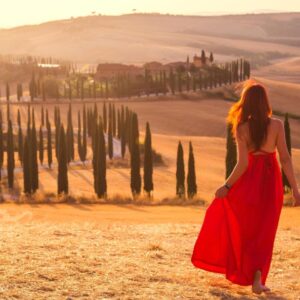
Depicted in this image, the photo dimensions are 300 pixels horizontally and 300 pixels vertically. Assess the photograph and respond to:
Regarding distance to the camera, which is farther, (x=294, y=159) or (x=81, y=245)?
(x=294, y=159)

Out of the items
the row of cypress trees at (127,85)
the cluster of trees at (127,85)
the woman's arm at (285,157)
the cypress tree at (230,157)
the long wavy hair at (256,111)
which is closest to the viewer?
the long wavy hair at (256,111)

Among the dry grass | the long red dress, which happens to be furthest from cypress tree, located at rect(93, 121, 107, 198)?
the long red dress

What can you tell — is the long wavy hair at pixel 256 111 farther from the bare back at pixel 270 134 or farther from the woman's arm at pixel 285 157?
the woman's arm at pixel 285 157

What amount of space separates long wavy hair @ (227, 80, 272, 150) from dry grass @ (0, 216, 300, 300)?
186 centimetres

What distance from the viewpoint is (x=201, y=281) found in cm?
964

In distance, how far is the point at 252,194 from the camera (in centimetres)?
890

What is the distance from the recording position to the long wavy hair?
8.81m

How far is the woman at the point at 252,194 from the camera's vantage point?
883 cm

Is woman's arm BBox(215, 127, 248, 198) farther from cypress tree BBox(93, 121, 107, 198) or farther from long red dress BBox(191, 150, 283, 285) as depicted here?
cypress tree BBox(93, 121, 107, 198)

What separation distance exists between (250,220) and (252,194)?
299 mm

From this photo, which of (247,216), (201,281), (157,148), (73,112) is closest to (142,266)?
(201,281)

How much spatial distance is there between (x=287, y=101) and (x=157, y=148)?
50.5 meters

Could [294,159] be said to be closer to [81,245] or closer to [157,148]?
[157,148]

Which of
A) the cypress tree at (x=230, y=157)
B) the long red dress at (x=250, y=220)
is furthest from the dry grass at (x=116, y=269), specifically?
the cypress tree at (x=230, y=157)
